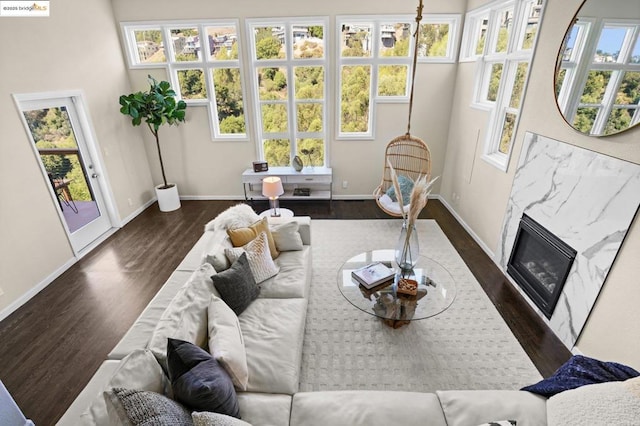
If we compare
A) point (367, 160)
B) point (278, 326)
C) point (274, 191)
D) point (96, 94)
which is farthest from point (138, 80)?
point (278, 326)

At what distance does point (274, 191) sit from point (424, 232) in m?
2.14

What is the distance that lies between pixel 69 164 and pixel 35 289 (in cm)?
160

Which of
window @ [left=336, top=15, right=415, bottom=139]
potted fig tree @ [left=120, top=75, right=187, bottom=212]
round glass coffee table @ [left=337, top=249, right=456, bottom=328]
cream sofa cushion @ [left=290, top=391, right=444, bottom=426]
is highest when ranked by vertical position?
window @ [left=336, top=15, right=415, bottom=139]

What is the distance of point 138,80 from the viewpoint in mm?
4871

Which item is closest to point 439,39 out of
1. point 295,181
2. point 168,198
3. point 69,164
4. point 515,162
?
point 515,162

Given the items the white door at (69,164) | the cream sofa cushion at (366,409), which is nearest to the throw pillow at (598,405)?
the cream sofa cushion at (366,409)

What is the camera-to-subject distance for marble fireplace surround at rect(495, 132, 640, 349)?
6.76 feet

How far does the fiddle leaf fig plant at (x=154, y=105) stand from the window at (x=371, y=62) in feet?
8.26

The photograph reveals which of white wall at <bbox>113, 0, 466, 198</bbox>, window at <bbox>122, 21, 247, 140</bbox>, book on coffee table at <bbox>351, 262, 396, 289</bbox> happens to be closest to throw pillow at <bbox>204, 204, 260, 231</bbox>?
book on coffee table at <bbox>351, 262, 396, 289</bbox>

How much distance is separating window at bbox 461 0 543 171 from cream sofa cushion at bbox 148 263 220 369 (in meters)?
3.30

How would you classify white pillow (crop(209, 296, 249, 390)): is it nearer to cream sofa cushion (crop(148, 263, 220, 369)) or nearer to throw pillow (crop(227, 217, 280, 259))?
cream sofa cushion (crop(148, 263, 220, 369))

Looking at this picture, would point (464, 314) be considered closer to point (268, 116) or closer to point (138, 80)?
point (268, 116)

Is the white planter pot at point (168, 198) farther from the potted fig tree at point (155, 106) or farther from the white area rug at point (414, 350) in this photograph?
the white area rug at point (414, 350)

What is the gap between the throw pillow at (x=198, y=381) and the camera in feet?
4.33
